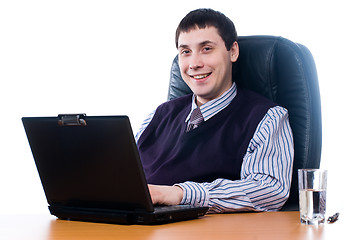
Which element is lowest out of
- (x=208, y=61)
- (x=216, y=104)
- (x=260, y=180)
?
(x=260, y=180)

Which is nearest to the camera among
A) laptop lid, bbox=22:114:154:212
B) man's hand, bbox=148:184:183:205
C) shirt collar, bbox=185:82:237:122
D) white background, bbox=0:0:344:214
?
laptop lid, bbox=22:114:154:212

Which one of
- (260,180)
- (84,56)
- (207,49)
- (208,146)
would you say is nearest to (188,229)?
(260,180)

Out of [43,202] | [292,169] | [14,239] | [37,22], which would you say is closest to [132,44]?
[37,22]

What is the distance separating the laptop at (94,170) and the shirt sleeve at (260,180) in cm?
24

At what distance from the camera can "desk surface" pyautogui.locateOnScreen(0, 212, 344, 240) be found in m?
1.10

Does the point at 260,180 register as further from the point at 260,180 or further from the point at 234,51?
the point at 234,51

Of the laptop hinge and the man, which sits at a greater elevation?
the laptop hinge

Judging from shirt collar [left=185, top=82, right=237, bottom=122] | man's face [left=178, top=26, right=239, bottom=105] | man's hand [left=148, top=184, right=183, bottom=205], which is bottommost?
man's hand [left=148, top=184, right=183, bottom=205]

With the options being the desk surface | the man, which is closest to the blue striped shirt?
the man

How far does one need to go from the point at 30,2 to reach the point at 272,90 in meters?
1.94

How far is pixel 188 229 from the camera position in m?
1.19

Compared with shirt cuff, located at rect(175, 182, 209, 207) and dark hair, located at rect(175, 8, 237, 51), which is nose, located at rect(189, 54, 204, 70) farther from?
shirt cuff, located at rect(175, 182, 209, 207)

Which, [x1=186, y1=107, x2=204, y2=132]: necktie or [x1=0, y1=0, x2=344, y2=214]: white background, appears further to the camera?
[x1=0, y1=0, x2=344, y2=214]: white background

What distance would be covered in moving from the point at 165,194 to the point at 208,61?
2.43 feet
